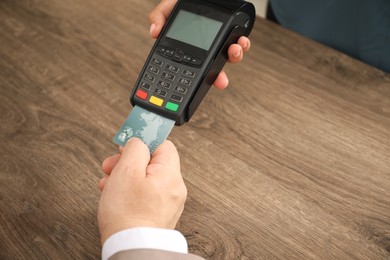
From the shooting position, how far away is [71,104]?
2.00ft

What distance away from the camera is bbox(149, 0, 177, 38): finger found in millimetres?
598

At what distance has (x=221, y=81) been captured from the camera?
0.59m

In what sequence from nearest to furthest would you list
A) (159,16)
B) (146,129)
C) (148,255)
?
(148,255)
(146,129)
(159,16)

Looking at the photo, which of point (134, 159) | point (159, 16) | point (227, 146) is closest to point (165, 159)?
point (134, 159)

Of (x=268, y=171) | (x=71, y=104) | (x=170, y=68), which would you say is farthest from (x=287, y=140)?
(x=71, y=104)

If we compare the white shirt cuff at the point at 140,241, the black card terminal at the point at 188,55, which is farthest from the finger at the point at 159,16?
the white shirt cuff at the point at 140,241

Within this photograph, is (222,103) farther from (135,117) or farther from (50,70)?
(50,70)

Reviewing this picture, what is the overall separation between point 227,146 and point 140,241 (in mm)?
221

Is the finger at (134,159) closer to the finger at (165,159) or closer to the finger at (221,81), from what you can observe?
the finger at (165,159)

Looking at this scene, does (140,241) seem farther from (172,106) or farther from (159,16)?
(159,16)

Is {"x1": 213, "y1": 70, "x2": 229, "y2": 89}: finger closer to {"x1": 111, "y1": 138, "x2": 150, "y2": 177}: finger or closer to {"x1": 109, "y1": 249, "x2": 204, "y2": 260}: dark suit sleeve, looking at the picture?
{"x1": 111, "y1": 138, "x2": 150, "y2": 177}: finger

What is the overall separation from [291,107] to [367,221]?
0.64 feet

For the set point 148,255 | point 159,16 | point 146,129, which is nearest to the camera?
point 148,255

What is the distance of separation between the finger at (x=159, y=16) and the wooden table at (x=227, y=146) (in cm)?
9
